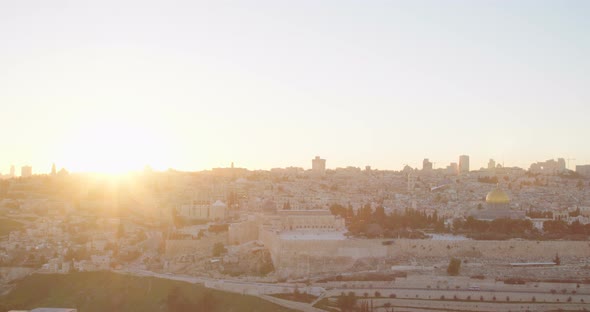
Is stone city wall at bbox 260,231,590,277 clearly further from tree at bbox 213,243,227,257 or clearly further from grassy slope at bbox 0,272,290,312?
grassy slope at bbox 0,272,290,312

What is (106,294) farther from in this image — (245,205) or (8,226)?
(245,205)

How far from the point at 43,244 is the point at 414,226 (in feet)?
58.1

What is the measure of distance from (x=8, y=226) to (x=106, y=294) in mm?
13925

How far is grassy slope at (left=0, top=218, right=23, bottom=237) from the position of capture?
39.5 meters

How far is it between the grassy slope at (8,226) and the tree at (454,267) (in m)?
23.3

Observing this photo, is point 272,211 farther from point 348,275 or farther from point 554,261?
point 554,261

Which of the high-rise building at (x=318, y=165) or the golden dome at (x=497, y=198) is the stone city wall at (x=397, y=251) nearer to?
the golden dome at (x=497, y=198)

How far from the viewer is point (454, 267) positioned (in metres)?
28.1

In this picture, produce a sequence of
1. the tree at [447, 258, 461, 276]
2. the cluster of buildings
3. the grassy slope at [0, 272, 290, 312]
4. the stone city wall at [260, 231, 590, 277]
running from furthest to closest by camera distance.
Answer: the cluster of buildings → the stone city wall at [260, 231, 590, 277] → the tree at [447, 258, 461, 276] → the grassy slope at [0, 272, 290, 312]

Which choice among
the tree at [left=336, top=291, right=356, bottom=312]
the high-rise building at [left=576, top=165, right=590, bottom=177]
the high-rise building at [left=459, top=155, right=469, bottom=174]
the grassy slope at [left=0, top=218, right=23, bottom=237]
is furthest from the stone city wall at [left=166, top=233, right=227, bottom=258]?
the high-rise building at [left=459, top=155, right=469, bottom=174]

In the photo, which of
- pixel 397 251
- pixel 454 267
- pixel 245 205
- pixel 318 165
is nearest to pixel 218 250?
pixel 397 251

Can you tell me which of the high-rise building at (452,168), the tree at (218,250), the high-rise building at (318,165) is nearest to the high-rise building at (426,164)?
the high-rise building at (452,168)

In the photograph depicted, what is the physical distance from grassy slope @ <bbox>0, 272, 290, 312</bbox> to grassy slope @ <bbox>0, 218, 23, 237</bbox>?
812 cm

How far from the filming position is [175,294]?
89.0 feet
